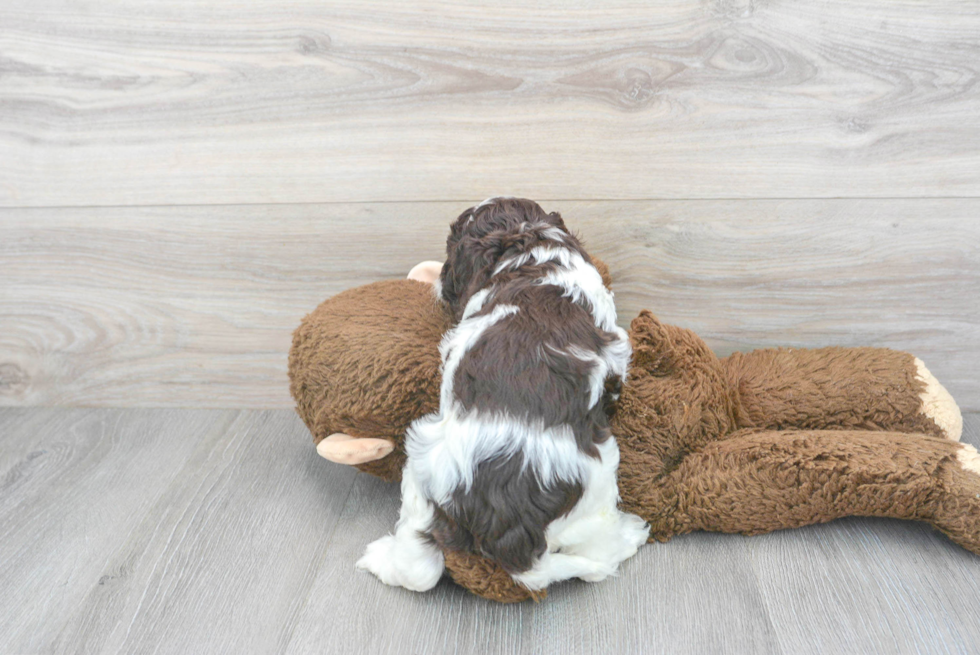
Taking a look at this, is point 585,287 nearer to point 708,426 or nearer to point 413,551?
point 708,426

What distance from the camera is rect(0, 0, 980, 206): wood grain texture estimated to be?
1338mm

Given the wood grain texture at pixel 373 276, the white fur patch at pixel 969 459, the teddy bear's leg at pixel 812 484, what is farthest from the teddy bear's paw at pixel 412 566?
the white fur patch at pixel 969 459

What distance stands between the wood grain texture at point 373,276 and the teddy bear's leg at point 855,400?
0.65 ft

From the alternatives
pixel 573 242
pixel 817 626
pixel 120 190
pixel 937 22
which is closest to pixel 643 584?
pixel 817 626

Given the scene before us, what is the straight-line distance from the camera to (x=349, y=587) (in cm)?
118

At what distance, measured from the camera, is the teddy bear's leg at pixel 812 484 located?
45.1 inches

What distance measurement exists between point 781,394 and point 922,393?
267 mm

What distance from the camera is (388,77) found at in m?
1.41

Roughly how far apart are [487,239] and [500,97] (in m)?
0.41

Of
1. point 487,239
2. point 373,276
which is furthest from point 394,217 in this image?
point 487,239

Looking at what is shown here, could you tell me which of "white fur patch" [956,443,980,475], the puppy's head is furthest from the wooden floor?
the puppy's head

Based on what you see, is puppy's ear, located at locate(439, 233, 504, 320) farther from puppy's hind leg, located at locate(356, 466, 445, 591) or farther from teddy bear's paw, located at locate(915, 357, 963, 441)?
teddy bear's paw, located at locate(915, 357, 963, 441)

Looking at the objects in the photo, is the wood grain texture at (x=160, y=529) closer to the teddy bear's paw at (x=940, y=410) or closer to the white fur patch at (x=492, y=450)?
the white fur patch at (x=492, y=450)

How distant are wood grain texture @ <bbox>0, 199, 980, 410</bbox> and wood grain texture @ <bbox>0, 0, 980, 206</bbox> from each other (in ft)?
0.18
